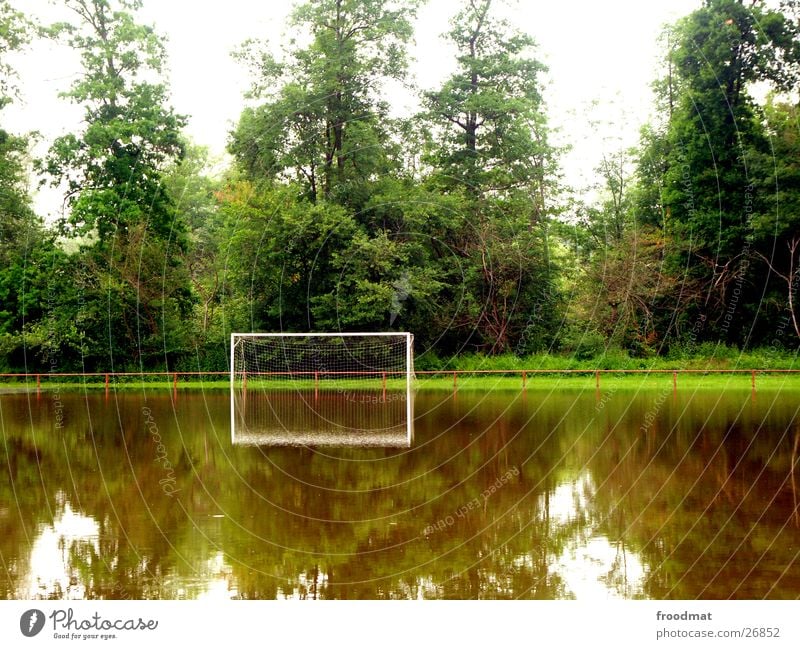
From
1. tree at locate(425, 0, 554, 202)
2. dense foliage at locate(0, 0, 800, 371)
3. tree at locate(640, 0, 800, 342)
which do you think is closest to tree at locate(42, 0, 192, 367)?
dense foliage at locate(0, 0, 800, 371)

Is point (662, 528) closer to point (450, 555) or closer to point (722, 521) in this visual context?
point (722, 521)

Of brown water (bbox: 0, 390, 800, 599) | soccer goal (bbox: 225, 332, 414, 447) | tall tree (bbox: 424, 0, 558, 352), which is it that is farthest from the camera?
tall tree (bbox: 424, 0, 558, 352)

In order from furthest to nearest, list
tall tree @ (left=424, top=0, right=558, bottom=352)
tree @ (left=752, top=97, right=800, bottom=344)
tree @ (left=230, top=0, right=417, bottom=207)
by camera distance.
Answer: tall tree @ (left=424, top=0, right=558, bottom=352) → tree @ (left=230, top=0, right=417, bottom=207) → tree @ (left=752, top=97, right=800, bottom=344)

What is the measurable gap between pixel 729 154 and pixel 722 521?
2833 centimetres

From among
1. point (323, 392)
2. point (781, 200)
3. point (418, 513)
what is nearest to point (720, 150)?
point (781, 200)

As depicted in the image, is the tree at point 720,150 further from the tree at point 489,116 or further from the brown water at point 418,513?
the brown water at point 418,513

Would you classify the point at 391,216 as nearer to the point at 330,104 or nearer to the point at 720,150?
the point at 330,104

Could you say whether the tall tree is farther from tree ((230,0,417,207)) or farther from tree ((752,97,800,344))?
tree ((752,97,800,344))

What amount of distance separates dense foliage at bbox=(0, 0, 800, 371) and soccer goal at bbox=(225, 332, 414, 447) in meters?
1.16

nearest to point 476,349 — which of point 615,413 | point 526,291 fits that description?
point 526,291

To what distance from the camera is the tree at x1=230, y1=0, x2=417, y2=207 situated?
3688 centimetres

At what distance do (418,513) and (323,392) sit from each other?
20.3 meters

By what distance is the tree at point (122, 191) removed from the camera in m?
35.7

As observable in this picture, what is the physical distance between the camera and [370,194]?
37.1m
